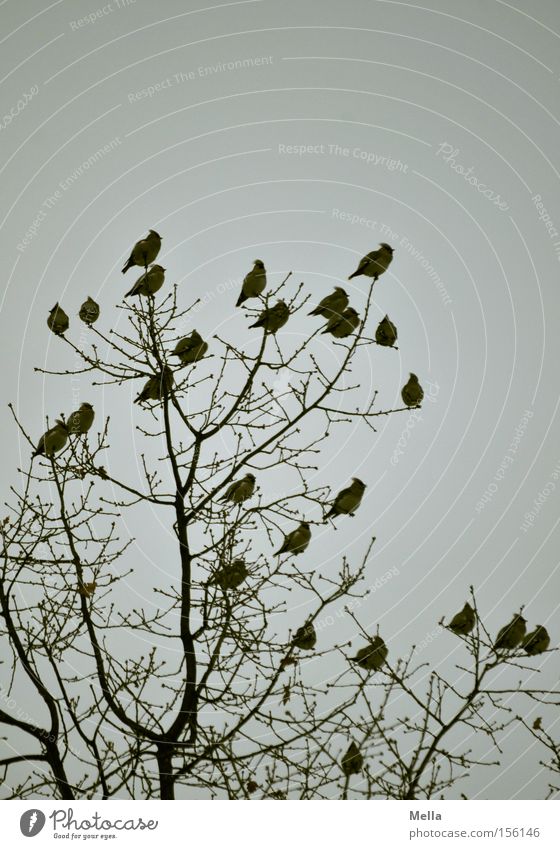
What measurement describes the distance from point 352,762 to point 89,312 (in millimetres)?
3366

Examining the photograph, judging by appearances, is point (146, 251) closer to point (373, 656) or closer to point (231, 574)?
point (231, 574)

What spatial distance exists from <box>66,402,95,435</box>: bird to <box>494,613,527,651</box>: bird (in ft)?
9.83

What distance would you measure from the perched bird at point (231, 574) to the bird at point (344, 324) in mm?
1760

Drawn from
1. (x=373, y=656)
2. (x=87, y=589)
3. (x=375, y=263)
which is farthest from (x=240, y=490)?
(x=375, y=263)

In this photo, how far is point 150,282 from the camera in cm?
557

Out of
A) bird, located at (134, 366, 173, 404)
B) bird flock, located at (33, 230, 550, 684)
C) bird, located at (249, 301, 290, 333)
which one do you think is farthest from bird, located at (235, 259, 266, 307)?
bird, located at (134, 366, 173, 404)

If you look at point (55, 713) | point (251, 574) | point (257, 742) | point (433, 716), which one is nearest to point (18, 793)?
point (55, 713)

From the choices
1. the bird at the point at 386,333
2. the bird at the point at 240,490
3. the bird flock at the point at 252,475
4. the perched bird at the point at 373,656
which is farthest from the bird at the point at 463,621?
the bird at the point at 386,333

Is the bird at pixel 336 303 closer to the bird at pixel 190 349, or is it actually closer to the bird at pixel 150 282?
the bird at pixel 190 349

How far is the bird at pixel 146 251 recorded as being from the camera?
5.62 m

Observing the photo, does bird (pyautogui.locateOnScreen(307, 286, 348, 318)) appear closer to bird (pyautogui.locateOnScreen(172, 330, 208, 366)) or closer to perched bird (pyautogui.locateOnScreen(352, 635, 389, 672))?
bird (pyautogui.locateOnScreen(172, 330, 208, 366))

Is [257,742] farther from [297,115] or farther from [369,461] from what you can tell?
[297,115]

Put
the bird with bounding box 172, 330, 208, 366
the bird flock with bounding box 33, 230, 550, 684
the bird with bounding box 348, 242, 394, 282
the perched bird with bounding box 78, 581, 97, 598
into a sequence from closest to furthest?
the perched bird with bounding box 78, 581, 97, 598 < the bird flock with bounding box 33, 230, 550, 684 < the bird with bounding box 172, 330, 208, 366 < the bird with bounding box 348, 242, 394, 282

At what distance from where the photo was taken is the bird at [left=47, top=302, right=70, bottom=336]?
18.8 ft
